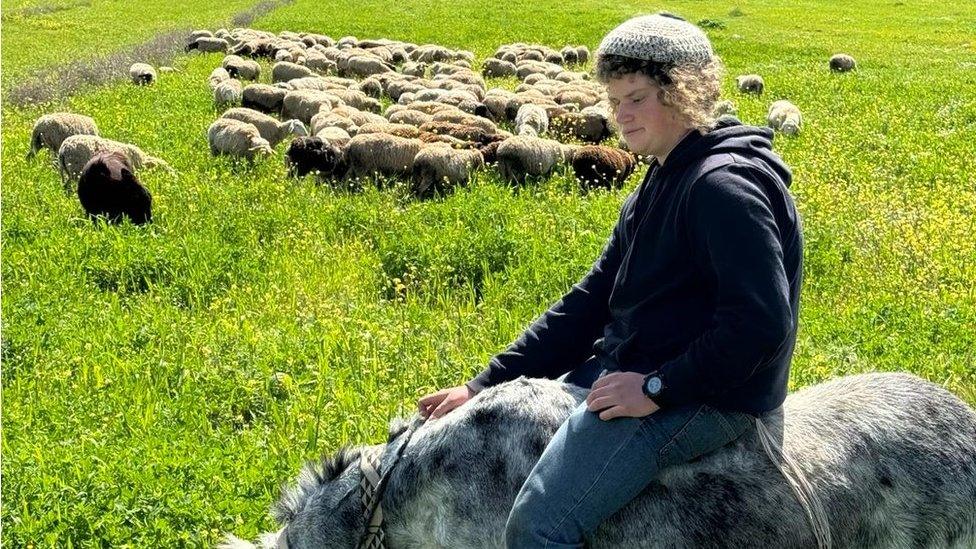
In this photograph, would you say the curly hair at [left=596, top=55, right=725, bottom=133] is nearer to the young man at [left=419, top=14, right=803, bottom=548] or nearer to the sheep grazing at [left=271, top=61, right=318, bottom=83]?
the young man at [left=419, top=14, right=803, bottom=548]

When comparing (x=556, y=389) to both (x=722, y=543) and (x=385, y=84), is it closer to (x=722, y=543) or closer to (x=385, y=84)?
(x=722, y=543)

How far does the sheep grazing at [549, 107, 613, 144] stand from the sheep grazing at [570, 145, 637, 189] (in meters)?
3.28

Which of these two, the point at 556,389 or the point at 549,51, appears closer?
the point at 556,389

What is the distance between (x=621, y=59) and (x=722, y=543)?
1.62 m

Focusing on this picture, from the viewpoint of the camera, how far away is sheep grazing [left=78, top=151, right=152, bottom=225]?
35.7 feet

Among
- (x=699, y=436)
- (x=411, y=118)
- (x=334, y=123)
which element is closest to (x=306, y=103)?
(x=334, y=123)

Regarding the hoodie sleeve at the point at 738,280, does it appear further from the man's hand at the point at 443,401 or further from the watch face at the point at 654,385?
the man's hand at the point at 443,401

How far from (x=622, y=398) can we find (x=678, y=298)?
0.39 meters

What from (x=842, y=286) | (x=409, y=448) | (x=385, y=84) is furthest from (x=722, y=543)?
(x=385, y=84)

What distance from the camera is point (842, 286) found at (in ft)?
27.5

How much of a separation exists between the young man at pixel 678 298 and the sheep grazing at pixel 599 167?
9.50 meters

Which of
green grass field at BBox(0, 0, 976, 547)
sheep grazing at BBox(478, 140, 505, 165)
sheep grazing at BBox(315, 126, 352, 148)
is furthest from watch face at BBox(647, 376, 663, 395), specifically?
sheep grazing at BBox(315, 126, 352, 148)

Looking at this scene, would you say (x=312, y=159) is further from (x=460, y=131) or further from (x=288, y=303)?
(x=288, y=303)

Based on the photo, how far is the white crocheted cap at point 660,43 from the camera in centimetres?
310
